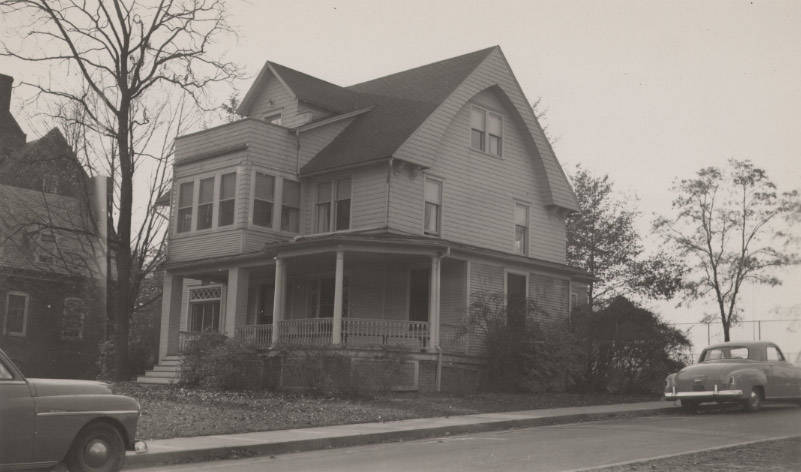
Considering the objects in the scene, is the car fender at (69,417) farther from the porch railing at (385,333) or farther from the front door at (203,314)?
the front door at (203,314)

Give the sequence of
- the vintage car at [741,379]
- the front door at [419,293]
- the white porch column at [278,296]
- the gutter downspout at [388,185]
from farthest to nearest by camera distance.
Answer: the front door at [419,293] → the gutter downspout at [388,185] → the white porch column at [278,296] → the vintage car at [741,379]

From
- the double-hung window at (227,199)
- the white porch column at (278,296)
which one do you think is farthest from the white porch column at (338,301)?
the double-hung window at (227,199)

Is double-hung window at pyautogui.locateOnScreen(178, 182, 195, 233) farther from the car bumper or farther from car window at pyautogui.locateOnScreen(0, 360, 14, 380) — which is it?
car window at pyautogui.locateOnScreen(0, 360, 14, 380)

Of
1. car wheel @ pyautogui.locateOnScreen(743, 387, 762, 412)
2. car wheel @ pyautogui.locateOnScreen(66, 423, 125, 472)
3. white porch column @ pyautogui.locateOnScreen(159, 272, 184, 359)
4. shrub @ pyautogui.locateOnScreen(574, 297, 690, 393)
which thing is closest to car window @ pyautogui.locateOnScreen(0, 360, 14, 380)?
car wheel @ pyautogui.locateOnScreen(66, 423, 125, 472)

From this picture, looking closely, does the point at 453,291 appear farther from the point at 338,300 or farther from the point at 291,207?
the point at 291,207

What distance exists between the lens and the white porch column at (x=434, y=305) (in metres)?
24.5

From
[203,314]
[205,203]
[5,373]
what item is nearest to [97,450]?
[5,373]

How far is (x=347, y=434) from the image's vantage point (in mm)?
15031

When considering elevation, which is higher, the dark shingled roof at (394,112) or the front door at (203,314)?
the dark shingled roof at (394,112)

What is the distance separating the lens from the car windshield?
20.0 m

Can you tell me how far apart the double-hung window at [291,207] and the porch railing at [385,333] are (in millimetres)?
Answer: 4488

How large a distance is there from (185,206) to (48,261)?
1219 cm

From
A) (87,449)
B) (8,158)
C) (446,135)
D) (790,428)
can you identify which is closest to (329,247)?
(446,135)

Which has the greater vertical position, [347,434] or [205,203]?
[205,203]
